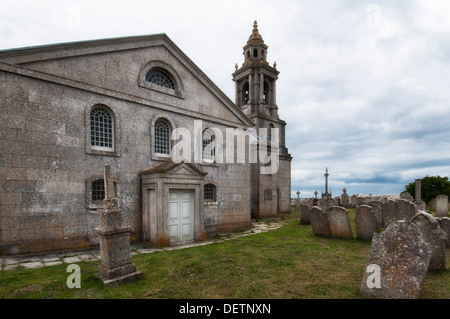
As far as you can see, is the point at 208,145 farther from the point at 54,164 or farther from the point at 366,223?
the point at 366,223

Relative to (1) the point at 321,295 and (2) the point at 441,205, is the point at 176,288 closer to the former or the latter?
(1) the point at 321,295

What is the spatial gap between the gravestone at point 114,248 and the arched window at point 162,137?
5.99 metres

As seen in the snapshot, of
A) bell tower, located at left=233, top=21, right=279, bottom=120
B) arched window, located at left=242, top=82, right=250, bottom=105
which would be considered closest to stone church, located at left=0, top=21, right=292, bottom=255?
bell tower, located at left=233, top=21, right=279, bottom=120

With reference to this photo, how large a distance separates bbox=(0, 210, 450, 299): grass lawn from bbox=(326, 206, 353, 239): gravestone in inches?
77.0

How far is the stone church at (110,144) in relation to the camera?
27.1 ft

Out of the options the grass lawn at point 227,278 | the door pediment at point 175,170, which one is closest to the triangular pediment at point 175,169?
the door pediment at point 175,170

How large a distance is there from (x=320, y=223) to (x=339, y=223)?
2.95 ft

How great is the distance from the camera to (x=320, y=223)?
11.5m

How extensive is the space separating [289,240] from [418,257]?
652 cm

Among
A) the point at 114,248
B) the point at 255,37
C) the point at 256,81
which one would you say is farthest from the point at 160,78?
the point at 255,37

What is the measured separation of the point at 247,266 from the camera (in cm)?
689

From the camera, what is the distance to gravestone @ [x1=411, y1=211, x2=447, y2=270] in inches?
251
